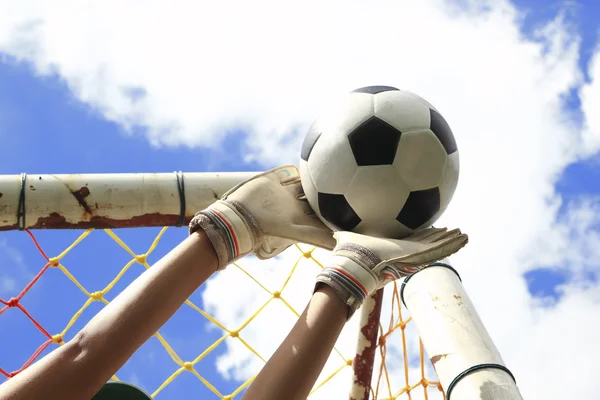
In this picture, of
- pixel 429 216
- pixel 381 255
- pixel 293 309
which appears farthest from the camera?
pixel 293 309

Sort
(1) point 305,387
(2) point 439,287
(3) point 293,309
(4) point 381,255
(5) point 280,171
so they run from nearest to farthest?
(1) point 305,387 < (4) point 381,255 < (5) point 280,171 < (2) point 439,287 < (3) point 293,309

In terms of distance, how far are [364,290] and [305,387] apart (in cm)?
37

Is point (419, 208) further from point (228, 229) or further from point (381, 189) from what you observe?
point (228, 229)

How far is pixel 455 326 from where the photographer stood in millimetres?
2525

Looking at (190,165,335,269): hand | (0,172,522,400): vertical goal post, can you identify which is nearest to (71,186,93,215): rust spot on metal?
(0,172,522,400): vertical goal post

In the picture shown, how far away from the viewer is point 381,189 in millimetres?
2121

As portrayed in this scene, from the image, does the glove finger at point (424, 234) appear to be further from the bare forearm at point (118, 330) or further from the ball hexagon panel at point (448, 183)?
the bare forearm at point (118, 330)

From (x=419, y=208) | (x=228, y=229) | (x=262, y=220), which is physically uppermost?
(x=419, y=208)

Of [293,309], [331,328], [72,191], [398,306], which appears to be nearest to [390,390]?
[398,306]

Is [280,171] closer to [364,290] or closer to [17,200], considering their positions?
[364,290]

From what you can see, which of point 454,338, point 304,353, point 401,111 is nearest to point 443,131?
point 401,111

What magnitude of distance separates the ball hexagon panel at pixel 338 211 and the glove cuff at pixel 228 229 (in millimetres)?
235

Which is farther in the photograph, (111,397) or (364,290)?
(364,290)

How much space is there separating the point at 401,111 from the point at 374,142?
166mm
